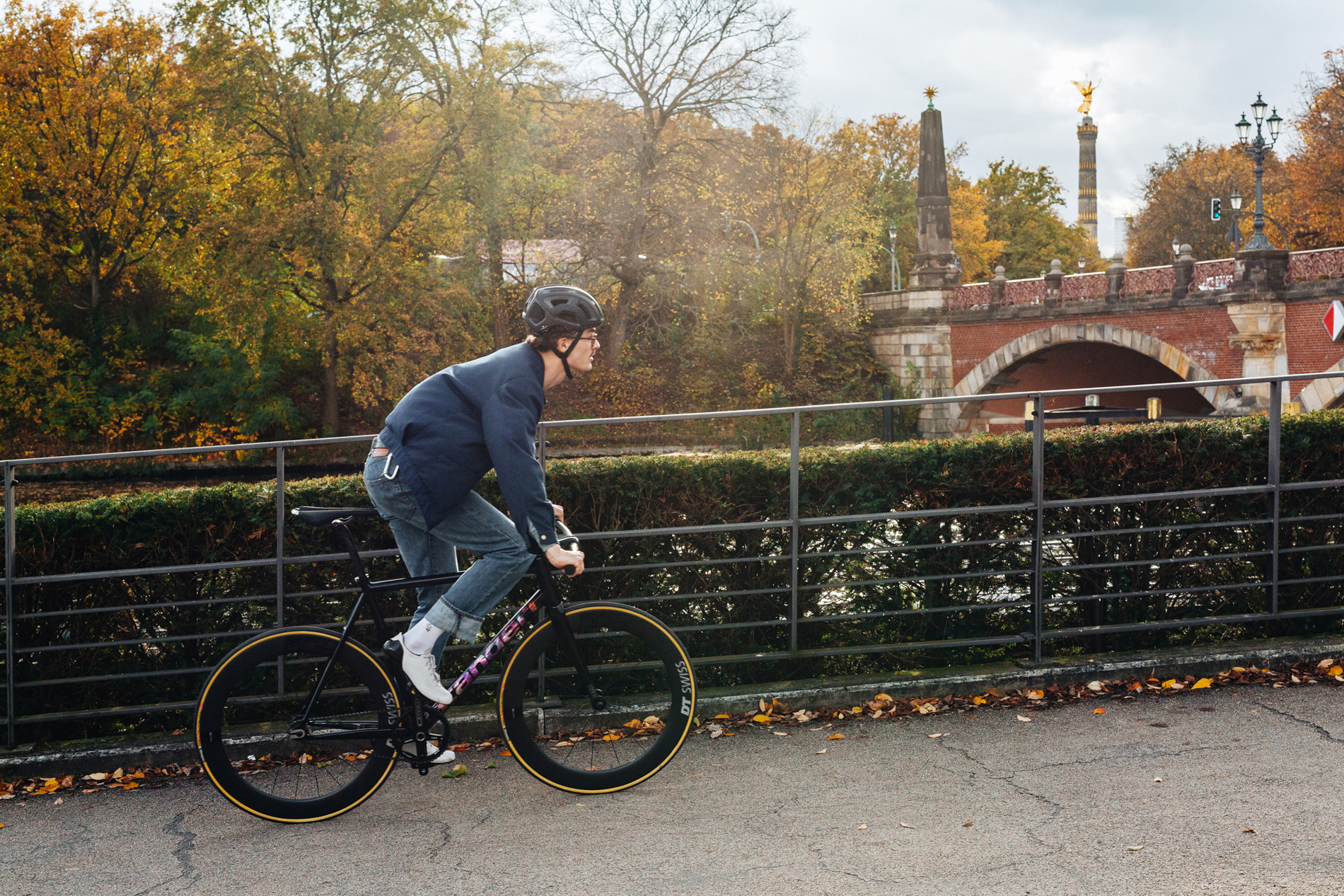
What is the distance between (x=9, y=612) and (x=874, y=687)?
12.5ft

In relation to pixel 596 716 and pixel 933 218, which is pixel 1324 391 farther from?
pixel 596 716

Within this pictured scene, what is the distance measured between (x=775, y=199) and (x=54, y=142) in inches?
873

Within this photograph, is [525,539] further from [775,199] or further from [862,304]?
[862,304]

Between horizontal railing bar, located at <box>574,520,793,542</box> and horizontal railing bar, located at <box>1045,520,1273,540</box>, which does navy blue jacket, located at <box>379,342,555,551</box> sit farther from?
horizontal railing bar, located at <box>1045,520,1273,540</box>

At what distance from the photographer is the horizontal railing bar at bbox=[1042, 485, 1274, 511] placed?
5414mm

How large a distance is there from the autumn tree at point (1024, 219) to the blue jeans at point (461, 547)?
63808 mm

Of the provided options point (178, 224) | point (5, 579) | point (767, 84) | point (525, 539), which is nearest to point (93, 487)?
point (178, 224)

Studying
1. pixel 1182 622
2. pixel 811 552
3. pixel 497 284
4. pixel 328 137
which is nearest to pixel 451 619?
pixel 811 552

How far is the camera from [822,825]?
387 centimetres

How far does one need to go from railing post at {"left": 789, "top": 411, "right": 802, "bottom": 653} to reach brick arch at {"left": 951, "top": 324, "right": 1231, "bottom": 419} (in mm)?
25967

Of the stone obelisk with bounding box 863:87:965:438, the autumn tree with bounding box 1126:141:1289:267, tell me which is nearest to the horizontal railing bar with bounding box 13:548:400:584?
the stone obelisk with bounding box 863:87:965:438

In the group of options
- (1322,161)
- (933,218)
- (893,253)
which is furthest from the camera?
(893,253)

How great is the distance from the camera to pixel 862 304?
45.1m

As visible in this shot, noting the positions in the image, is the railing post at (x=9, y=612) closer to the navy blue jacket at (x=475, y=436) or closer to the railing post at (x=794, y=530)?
the navy blue jacket at (x=475, y=436)
